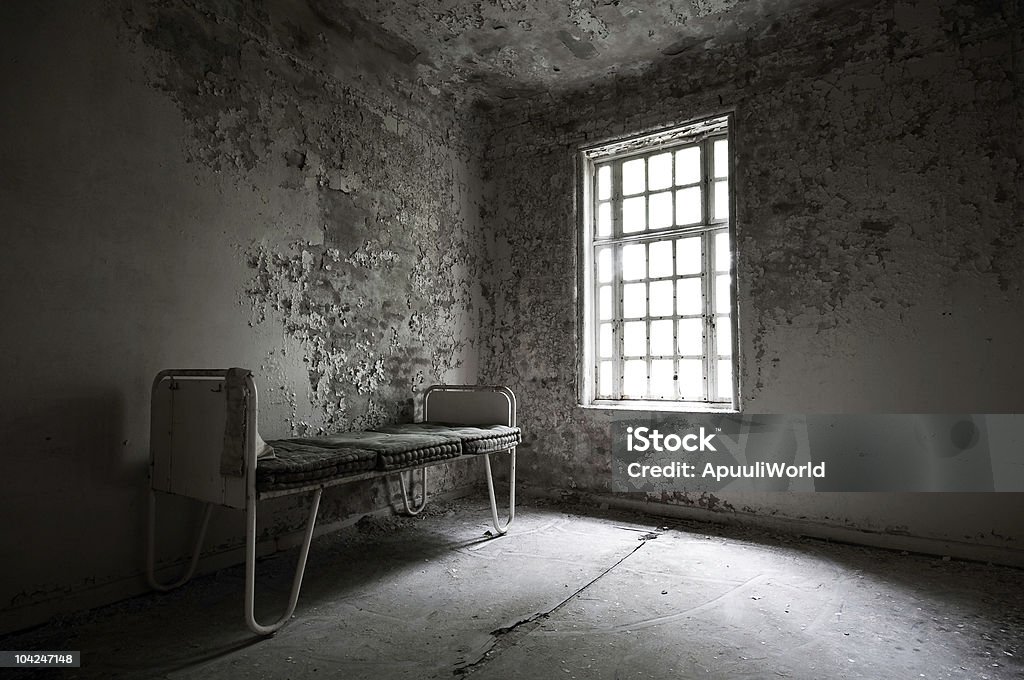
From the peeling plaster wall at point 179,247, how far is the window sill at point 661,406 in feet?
4.07

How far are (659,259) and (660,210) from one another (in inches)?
13.4

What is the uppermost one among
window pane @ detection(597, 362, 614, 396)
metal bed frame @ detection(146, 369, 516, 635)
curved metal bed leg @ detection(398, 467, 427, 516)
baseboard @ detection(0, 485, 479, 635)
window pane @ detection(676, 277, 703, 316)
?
window pane @ detection(676, 277, 703, 316)

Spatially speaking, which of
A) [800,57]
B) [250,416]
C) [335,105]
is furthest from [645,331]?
[250,416]

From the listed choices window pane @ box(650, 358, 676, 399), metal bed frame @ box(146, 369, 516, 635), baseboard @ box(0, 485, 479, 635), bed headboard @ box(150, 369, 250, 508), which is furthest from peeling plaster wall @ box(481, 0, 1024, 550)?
bed headboard @ box(150, 369, 250, 508)

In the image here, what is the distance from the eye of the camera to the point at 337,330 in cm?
347

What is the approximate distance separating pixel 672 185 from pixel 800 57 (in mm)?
1022

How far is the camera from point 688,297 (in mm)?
3984

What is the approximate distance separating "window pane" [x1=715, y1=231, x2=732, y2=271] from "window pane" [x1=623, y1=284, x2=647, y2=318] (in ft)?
1.71

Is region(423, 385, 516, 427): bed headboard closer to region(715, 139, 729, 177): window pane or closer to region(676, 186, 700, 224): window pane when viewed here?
region(676, 186, 700, 224): window pane

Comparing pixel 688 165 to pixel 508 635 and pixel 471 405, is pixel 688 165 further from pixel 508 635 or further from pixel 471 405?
pixel 508 635

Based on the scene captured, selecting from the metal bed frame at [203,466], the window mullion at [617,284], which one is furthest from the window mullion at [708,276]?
the metal bed frame at [203,466]

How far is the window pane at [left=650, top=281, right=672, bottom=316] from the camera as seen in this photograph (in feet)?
13.3

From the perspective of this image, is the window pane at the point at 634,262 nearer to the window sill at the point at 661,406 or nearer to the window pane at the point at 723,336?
the window pane at the point at 723,336

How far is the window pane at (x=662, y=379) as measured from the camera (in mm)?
4020
